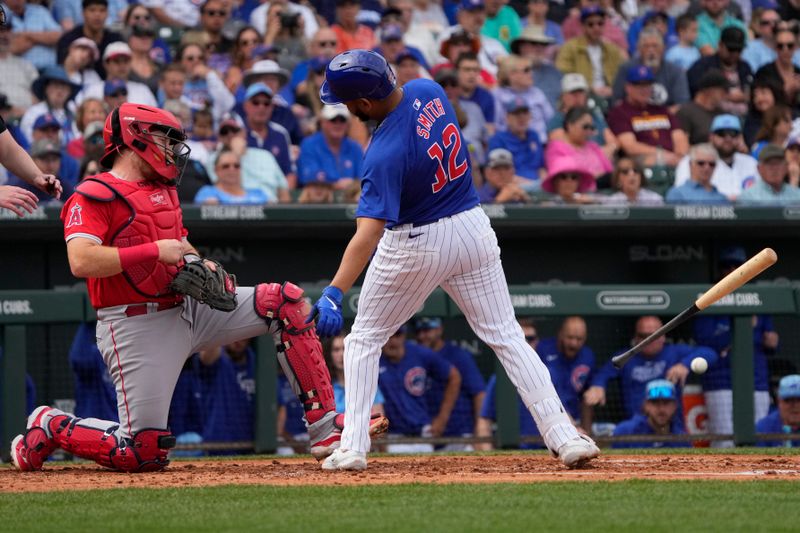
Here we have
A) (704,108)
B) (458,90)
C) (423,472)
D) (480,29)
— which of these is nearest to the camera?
(423,472)

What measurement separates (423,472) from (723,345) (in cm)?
319

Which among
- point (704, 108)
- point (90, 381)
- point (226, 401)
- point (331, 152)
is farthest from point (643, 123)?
point (90, 381)

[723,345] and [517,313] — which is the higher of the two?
[517,313]

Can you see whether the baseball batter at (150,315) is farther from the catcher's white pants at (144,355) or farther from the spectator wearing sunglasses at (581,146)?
the spectator wearing sunglasses at (581,146)

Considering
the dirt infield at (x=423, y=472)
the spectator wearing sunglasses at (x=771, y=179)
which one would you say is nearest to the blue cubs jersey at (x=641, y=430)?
the dirt infield at (x=423, y=472)

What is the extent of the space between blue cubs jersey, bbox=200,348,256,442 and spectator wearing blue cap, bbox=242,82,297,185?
230 centimetres

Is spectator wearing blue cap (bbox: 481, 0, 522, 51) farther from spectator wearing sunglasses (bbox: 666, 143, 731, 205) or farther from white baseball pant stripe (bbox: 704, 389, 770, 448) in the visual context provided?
white baseball pant stripe (bbox: 704, 389, 770, 448)

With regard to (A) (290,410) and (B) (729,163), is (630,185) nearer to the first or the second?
(B) (729,163)

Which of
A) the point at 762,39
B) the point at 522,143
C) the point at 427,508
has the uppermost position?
the point at 762,39

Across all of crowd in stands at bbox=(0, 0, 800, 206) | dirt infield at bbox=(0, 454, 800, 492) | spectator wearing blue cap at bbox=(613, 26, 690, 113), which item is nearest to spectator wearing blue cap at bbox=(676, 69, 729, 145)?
crowd in stands at bbox=(0, 0, 800, 206)

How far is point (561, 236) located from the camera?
906 centimetres

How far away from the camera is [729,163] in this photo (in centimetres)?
1025

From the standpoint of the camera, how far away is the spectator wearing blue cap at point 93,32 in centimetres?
1011

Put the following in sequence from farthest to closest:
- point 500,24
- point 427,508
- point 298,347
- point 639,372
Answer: point 500,24, point 639,372, point 298,347, point 427,508
